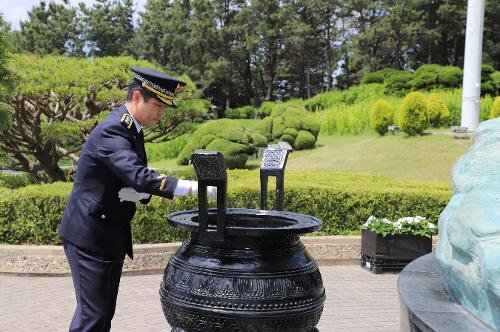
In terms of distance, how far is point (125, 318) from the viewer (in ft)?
16.4

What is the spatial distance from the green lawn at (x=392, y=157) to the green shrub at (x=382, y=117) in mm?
367

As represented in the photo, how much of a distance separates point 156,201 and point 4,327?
2.52m

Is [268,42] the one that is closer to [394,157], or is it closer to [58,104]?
[394,157]

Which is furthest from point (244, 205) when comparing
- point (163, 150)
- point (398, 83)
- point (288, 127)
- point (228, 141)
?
point (398, 83)

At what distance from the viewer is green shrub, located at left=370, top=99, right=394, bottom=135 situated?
20.3 meters

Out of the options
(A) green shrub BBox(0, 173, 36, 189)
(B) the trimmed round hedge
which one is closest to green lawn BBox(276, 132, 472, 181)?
(B) the trimmed round hedge

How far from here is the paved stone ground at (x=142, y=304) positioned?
4.85m

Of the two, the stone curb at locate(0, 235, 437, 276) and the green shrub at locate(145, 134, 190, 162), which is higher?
the stone curb at locate(0, 235, 437, 276)

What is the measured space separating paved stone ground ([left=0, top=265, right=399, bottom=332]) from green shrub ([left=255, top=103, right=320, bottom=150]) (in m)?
14.4

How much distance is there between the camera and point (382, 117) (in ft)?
66.3

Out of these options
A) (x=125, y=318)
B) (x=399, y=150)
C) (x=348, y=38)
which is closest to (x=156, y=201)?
(x=125, y=318)

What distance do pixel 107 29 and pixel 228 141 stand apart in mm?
30830

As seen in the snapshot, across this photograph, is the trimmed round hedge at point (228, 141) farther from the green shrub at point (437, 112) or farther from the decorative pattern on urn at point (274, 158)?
the decorative pattern on urn at point (274, 158)

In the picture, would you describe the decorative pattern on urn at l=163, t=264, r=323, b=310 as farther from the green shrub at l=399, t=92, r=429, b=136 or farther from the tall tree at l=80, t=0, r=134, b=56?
the tall tree at l=80, t=0, r=134, b=56
